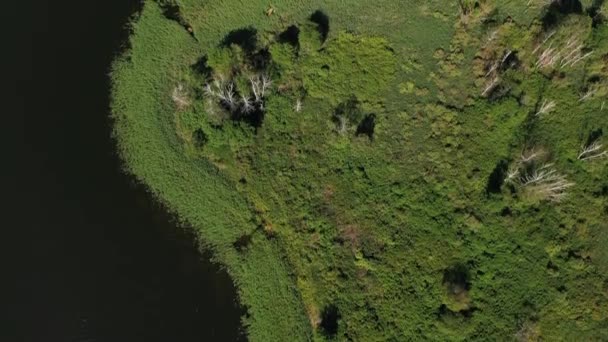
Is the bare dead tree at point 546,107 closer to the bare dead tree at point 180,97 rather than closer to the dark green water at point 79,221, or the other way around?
the dark green water at point 79,221

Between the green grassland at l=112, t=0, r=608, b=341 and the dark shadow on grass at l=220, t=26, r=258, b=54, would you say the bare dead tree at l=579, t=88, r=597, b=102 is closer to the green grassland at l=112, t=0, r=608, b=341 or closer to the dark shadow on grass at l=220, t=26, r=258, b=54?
the green grassland at l=112, t=0, r=608, b=341

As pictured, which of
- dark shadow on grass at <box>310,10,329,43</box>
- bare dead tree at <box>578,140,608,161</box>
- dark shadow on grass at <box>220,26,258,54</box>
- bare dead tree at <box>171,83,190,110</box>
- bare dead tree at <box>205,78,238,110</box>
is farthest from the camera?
dark shadow on grass at <box>220,26,258,54</box>

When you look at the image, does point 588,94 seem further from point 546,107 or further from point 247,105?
point 247,105

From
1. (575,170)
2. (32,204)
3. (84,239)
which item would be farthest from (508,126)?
(32,204)

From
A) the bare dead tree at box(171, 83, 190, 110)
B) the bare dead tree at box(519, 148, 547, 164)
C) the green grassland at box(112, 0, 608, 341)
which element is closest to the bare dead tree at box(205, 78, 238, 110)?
the green grassland at box(112, 0, 608, 341)

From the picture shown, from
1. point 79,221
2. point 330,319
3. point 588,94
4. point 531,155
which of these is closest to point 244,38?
point 79,221

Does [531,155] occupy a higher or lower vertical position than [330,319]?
higher
